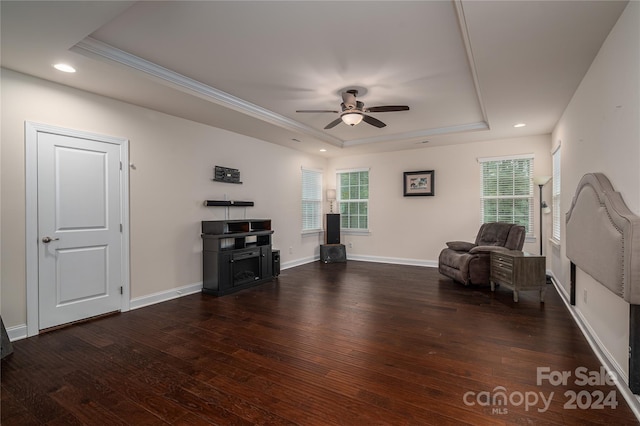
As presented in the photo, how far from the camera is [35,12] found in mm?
2105

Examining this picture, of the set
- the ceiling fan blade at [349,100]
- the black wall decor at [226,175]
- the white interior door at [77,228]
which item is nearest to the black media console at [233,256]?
the black wall decor at [226,175]

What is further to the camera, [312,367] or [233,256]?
[233,256]

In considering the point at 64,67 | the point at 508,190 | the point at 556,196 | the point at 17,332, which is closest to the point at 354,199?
the point at 508,190

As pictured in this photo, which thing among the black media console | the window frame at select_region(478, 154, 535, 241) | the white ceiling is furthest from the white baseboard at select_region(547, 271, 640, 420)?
the black media console

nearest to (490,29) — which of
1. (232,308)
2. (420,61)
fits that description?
(420,61)

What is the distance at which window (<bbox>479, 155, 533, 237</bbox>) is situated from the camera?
5.66 m

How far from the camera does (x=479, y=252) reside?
474 centimetres

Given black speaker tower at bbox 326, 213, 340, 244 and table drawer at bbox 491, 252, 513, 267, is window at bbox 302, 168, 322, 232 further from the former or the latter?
table drawer at bbox 491, 252, 513, 267

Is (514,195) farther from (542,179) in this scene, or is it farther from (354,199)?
(354,199)

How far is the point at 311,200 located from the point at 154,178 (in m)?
3.70

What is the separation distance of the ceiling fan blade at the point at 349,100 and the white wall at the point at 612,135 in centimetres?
225

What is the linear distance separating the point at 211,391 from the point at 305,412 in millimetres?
691

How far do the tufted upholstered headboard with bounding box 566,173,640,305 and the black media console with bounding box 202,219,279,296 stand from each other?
4061mm

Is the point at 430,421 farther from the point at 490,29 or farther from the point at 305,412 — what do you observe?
the point at 490,29
